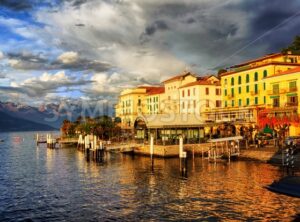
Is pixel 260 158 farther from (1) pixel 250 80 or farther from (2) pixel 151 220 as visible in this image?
(2) pixel 151 220

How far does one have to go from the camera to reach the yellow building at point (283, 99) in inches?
2685

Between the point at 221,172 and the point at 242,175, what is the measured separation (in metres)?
3.61

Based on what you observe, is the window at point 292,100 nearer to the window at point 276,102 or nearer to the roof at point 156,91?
the window at point 276,102

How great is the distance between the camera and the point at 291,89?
229 ft

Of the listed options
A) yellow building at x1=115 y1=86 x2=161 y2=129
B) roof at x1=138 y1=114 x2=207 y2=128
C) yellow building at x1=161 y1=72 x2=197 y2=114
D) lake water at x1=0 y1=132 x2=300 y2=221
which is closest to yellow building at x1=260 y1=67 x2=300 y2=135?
roof at x1=138 y1=114 x2=207 y2=128

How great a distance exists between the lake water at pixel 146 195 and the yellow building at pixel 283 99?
56.5ft

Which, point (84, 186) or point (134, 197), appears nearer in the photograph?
point (134, 197)

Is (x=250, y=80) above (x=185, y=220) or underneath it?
above

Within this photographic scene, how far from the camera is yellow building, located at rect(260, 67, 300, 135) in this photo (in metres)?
68.2

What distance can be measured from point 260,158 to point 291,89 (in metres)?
18.7

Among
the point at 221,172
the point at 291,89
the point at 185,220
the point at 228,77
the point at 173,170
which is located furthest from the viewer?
the point at 228,77

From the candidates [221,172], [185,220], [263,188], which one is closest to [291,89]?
[221,172]

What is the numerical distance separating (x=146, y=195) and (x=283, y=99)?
45312 millimetres

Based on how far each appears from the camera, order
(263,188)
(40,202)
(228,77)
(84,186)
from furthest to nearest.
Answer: (228,77) < (84,186) < (263,188) < (40,202)
